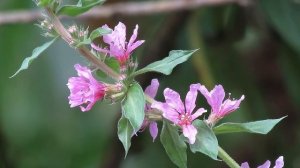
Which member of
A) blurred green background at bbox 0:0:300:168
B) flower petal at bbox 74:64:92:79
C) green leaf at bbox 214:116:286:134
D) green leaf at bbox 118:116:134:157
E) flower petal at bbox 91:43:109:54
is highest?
flower petal at bbox 91:43:109:54

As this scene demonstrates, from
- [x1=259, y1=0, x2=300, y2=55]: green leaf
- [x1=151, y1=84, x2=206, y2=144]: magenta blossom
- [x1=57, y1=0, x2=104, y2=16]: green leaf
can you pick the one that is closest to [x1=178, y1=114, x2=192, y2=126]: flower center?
[x1=151, y1=84, x2=206, y2=144]: magenta blossom

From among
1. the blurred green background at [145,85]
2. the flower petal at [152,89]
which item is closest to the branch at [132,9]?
the blurred green background at [145,85]

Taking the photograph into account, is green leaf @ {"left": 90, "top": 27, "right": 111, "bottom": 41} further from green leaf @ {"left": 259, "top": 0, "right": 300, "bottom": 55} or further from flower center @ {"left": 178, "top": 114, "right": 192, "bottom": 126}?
green leaf @ {"left": 259, "top": 0, "right": 300, "bottom": 55}

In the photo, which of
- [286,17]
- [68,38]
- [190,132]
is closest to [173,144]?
[190,132]

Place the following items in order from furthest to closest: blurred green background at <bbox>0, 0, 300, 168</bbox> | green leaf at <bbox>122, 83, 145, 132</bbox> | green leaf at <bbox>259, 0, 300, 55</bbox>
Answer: blurred green background at <bbox>0, 0, 300, 168</bbox>
green leaf at <bbox>259, 0, 300, 55</bbox>
green leaf at <bbox>122, 83, 145, 132</bbox>

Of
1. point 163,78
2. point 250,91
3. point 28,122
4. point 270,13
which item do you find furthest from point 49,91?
point 270,13

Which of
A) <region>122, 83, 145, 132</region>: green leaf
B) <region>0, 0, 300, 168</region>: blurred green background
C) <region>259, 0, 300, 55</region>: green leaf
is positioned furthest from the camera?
<region>0, 0, 300, 168</region>: blurred green background

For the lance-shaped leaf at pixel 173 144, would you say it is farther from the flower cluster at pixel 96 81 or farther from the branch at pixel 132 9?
the branch at pixel 132 9

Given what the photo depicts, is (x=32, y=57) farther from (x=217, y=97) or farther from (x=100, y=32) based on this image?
(x=217, y=97)
